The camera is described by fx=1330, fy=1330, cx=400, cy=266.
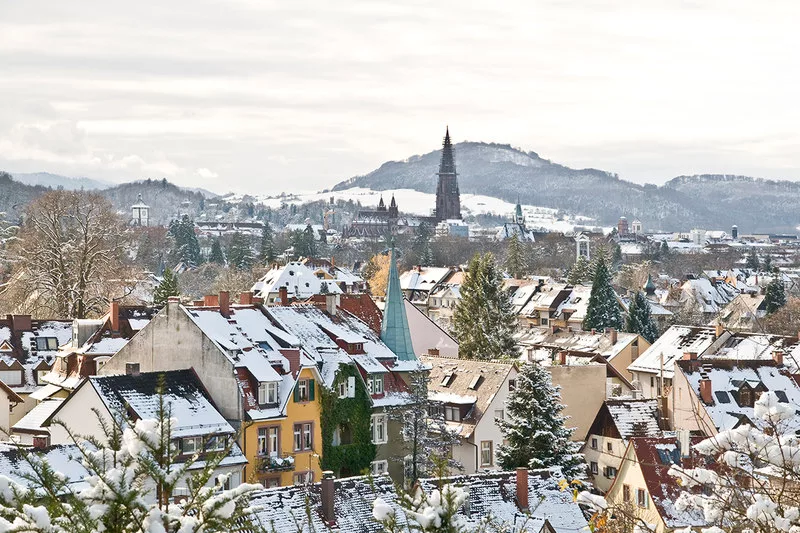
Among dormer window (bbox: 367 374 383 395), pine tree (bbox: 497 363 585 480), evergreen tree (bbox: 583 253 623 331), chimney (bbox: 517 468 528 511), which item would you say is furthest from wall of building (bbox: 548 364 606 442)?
evergreen tree (bbox: 583 253 623 331)

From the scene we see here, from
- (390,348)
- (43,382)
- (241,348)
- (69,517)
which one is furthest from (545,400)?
(69,517)

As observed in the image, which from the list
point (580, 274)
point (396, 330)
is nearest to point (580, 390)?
point (396, 330)

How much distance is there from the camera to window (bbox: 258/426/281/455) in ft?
123

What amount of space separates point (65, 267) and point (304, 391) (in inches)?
971

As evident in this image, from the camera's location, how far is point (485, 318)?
68812mm

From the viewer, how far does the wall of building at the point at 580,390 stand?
168 ft

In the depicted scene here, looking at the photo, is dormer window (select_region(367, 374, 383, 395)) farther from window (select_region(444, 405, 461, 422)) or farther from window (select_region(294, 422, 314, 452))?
window (select_region(444, 405, 461, 422))

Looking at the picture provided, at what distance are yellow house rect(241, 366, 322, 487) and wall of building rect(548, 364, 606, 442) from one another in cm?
1468

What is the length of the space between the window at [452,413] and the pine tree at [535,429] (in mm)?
4058

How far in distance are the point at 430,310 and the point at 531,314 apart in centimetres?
1593

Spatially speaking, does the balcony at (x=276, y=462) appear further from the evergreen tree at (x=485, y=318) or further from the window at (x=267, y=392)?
the evergreen tree at (x=485, y=318)

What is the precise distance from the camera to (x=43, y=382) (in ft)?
153

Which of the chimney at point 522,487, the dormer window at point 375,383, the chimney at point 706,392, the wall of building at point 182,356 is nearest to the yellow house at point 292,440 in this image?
the wall of building at point 182,356

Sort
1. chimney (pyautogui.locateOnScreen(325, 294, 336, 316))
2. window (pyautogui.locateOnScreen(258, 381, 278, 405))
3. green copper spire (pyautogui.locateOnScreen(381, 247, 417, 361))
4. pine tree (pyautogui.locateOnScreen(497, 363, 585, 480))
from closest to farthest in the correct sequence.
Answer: window (pyautogui.locateOnScreen(258, 381, 278, 405))
pine tree (pyautogui.locateOnScreen(497, 363, 585, 480))
green copper spire (pyautogui.locateOnScreen(381, 247, 417, 361))
chimney (pyautogui.locateOnScreen(325, 294, 336, 316))
